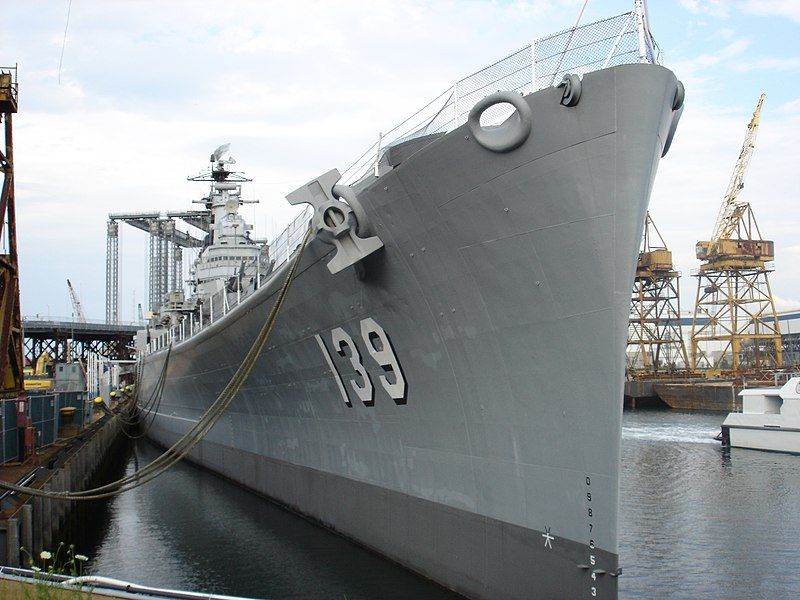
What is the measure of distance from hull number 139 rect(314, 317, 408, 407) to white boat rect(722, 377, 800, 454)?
19.3 metres

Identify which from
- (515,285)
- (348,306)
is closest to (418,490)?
(348,306)

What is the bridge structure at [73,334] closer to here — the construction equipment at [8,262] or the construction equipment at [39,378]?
the construction equipment at [39,378]

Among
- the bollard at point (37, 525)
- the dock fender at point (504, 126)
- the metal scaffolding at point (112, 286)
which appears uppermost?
the metal scaffolding at point (112, 286)

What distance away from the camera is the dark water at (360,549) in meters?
9.40

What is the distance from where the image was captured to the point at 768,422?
24531mm

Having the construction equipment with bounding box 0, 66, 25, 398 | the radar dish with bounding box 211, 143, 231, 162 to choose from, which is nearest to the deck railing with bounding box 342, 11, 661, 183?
the construction equipment with bounding box 0, 66, 25, 398

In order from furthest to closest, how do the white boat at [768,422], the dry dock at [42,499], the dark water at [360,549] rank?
the white boat at [768,422] < the dark water at [360,549] < the dry dock at [42,499]

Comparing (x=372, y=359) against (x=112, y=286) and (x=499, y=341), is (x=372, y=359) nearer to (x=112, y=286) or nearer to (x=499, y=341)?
(x=499, y=341)

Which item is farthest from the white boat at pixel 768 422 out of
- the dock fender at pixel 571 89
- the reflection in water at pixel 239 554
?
the dock fender at pixel 571 89

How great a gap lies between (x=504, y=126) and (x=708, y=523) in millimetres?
10112

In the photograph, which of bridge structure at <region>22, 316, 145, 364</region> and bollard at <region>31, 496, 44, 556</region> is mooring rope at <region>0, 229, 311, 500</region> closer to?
bollard at <region>31, 496, 44, 556</region>

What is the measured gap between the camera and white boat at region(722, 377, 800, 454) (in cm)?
2362

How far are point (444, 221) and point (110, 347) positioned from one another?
2787 inches

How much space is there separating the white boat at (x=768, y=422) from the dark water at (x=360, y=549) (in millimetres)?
4706
